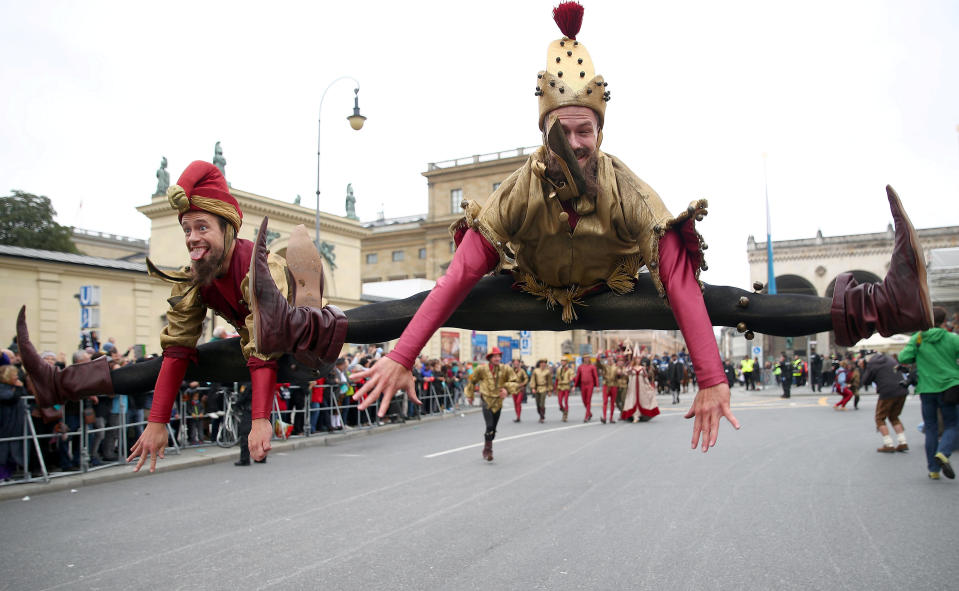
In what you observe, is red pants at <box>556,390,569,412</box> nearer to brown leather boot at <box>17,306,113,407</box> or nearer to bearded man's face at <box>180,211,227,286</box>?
brown leather boot at <box>17,306,113,407</box>

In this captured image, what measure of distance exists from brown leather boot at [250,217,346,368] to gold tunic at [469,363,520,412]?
995cm

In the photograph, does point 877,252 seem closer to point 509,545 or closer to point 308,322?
point 509,545

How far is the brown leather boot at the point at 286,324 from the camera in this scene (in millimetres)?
2875

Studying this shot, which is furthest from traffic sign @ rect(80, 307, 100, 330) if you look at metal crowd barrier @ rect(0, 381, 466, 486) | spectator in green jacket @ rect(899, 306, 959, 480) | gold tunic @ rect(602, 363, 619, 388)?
spectator in green jacket @ rect(899, 306, 959, 480)

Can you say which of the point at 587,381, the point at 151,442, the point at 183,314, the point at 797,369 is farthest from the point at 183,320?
the point at 797,369

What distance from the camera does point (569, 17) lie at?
10.7 feet

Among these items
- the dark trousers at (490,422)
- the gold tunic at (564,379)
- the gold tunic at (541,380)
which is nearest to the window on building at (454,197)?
the gold tunic at (564,379)

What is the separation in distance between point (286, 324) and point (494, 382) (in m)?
10.7

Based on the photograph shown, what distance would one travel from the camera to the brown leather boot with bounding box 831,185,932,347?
9.49ft

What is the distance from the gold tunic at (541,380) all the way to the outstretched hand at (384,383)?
1866 centimetres

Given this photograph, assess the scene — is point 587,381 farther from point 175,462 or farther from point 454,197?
point 454,197

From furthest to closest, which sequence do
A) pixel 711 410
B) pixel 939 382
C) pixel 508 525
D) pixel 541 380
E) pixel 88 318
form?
pixel 541 380 < pixel 88 318 < pixel 939 382 < pixel 508 525 < pixel 711 410

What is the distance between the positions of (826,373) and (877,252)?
13.3 metres

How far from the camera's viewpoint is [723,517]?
754 cm
